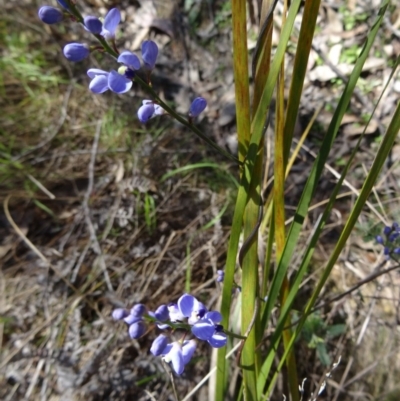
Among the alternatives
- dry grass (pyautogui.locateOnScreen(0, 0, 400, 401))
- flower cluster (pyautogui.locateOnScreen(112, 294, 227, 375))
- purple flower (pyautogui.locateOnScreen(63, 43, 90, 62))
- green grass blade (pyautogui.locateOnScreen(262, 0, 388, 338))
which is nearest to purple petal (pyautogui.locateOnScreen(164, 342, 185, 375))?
flower cluster (pyautogui.locateOnScreen(112, 294, 227, 375))

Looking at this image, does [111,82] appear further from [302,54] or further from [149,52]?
[302,54]

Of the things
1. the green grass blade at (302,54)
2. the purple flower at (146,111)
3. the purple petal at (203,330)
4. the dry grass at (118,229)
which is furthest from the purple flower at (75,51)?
the dry grass at (118,229)

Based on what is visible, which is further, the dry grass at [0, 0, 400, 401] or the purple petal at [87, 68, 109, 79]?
the dry grass at [0, 0, 400, 401]

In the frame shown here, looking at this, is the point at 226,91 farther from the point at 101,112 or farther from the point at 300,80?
the point at 300,80

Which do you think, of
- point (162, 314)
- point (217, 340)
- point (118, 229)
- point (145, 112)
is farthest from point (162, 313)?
point (118, 229)

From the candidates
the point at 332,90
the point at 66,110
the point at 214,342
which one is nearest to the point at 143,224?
the point at 66,110

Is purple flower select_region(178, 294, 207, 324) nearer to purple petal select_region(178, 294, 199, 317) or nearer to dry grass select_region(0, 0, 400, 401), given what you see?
purple petal select_region(178, 294, 199, 317)

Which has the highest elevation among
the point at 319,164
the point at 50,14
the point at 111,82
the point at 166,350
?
the point at 50,14
